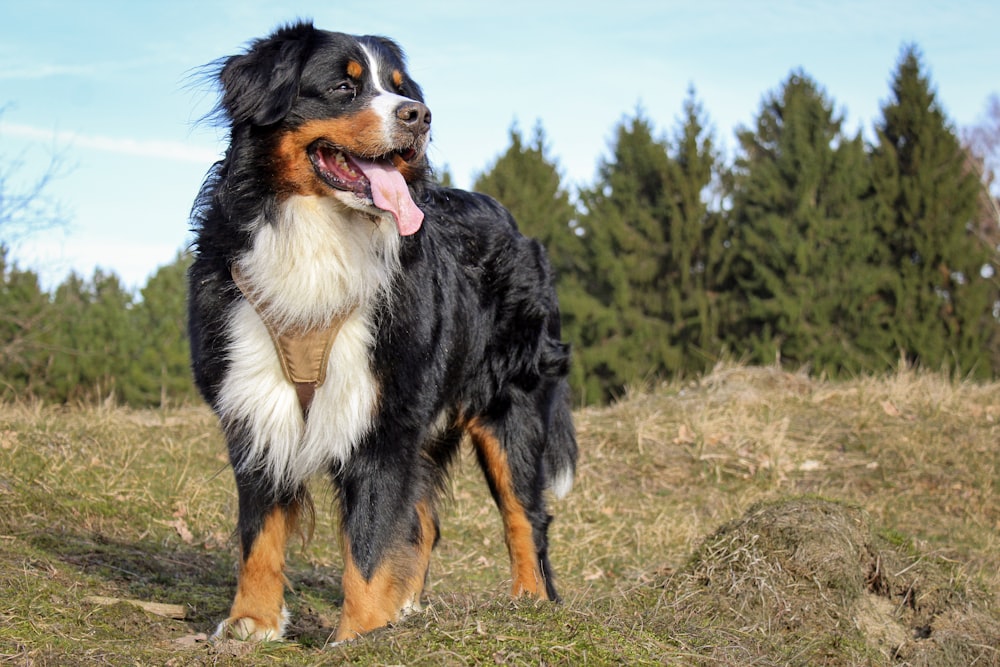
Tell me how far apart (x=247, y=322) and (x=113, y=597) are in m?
1.36

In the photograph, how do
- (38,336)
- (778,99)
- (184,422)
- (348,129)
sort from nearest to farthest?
1. (348,129)
2. (184,422)
3. (38,336)
4. (778,99)

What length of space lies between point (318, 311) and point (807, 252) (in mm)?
14702

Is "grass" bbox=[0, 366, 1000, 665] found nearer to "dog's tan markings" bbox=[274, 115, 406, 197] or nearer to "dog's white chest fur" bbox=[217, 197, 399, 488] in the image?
"dog's white chest fur" bbox=[217, 197, 399, 488]

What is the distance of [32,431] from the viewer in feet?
19.8

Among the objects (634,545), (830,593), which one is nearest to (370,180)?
(830,593)

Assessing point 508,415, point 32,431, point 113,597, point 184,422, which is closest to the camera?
point 113,597

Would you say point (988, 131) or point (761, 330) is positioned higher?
point (988, 131)

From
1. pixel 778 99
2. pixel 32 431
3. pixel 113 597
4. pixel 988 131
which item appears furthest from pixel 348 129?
pixel 988 131

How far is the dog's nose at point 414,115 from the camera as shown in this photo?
346 cm

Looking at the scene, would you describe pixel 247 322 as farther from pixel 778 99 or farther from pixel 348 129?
pixel 778 99

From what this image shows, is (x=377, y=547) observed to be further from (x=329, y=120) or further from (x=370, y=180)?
(x=329, y=120)

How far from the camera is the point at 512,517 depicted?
4539mm

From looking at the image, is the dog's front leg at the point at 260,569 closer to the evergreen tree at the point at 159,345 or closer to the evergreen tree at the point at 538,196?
the evergreen tree at the point at 159,345

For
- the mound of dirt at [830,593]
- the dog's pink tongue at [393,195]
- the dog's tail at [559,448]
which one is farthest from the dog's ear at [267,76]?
the mound of dirt at [830,593]
